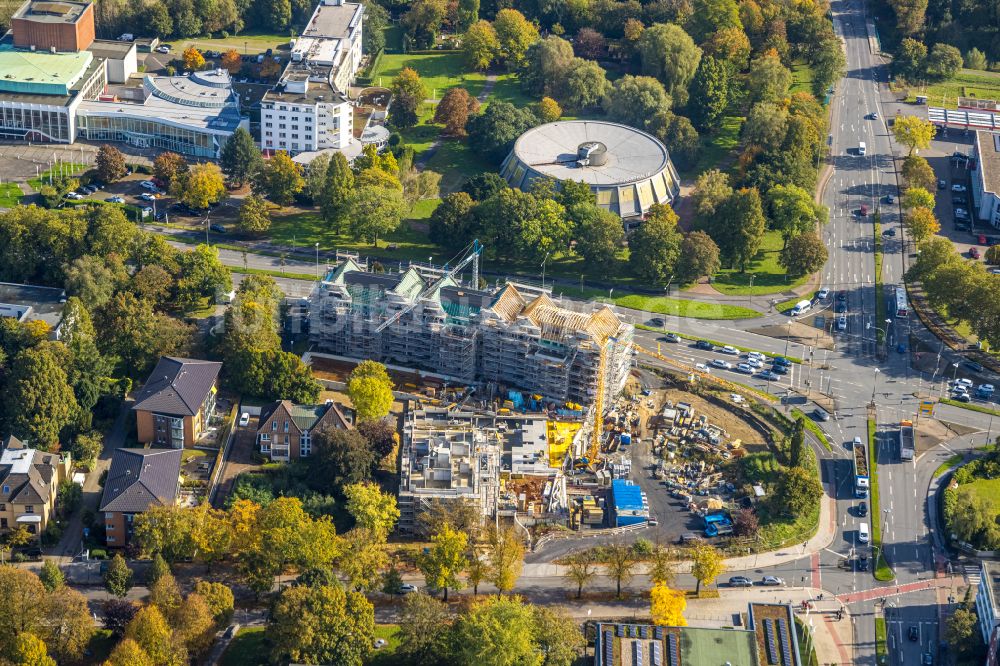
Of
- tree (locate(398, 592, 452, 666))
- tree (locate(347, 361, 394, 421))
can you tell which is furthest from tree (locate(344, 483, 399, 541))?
tree (locate(347, 361, 394, 421))

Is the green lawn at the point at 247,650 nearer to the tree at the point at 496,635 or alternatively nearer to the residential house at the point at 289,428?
the tree at the point at 496,635

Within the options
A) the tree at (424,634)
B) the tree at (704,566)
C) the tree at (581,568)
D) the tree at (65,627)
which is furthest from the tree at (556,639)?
the tree at (65,627)

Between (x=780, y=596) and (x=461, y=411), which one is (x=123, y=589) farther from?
(x=780, y=596)

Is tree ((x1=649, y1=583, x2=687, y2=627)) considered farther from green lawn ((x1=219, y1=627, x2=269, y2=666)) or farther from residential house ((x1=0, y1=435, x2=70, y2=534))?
residential house ((x1=0, y1=435, x2=70, y2=534))

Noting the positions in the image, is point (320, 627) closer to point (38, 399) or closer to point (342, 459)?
point (342, 459)

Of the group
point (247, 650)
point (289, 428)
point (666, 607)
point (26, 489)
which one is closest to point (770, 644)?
point (666, 607)

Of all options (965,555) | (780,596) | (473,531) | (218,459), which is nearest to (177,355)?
(218,459)
